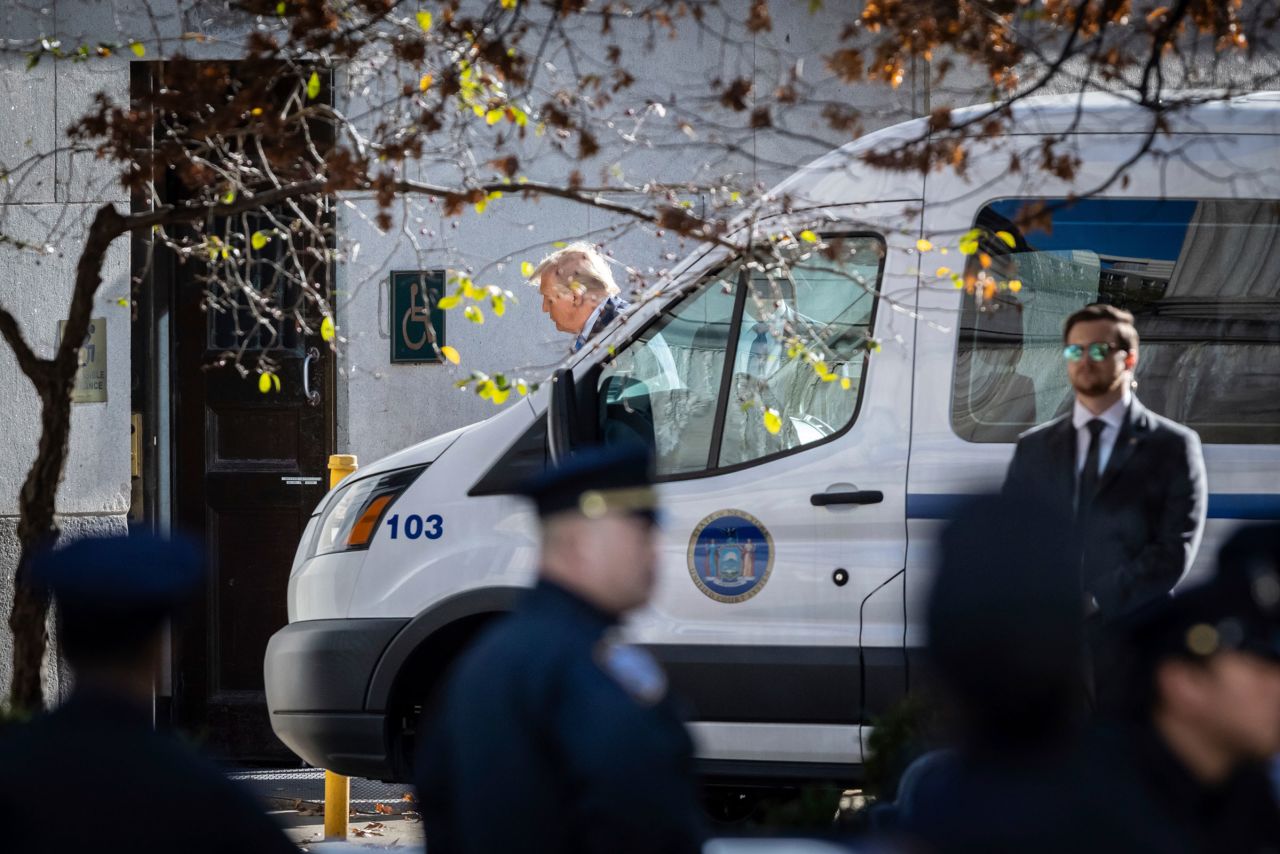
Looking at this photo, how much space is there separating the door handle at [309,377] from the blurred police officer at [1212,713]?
6838 millimetres

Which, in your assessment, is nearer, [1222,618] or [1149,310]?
[1222,618]

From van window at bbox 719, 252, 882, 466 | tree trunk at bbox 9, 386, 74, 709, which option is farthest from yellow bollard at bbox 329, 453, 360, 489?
tree trunk at bbox 9, 386, 74, 709

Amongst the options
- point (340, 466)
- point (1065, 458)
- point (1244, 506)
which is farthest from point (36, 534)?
point (1244, 506)

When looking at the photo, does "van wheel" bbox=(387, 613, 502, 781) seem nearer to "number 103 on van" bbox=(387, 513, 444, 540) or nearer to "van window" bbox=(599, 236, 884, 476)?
"number 103 on van" bbox=(387, 513, 444, 540)

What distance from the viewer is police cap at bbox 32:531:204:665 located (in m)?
2.13

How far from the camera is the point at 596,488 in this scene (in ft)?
7.76

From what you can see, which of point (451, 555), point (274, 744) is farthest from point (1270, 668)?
point (274, 744)

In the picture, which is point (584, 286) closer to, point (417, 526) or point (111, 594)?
point (417, 526)

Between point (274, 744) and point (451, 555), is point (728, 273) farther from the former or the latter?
point (274, 744)

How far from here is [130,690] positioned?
208cm

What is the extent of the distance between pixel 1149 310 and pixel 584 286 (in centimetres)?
199

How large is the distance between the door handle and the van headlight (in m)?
2.60

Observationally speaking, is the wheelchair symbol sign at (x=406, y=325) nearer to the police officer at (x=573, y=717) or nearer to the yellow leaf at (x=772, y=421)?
the yellow leaf at (x=772, y=421)

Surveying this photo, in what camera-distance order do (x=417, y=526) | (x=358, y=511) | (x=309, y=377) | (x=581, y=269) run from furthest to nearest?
(x=309, y=377)
(x=581, y=269)
(x=358, y=511)
(x=417, y=526)
